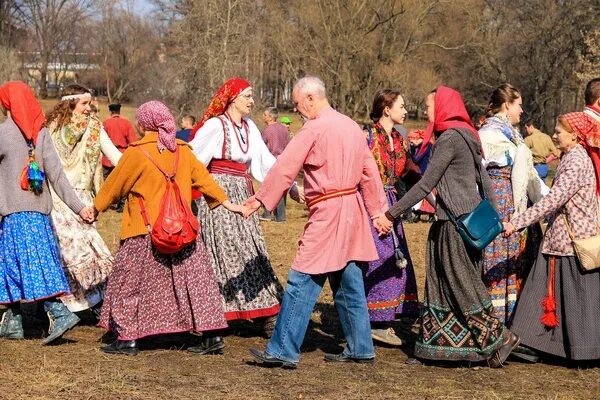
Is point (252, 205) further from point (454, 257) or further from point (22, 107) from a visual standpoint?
point (22, 107)

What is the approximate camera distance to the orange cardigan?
236 inches

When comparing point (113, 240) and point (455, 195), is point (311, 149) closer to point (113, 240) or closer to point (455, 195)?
point (455, 195)

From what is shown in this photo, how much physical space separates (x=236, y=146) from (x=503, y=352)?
7.75 feet

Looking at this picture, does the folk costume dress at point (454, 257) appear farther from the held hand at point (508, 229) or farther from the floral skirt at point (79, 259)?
the floral skirt at point (79, 259)

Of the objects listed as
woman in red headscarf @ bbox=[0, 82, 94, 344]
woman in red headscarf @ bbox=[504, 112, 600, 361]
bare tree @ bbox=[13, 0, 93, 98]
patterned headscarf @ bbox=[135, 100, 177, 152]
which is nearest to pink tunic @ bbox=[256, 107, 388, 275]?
patterned headscarf @ bbox=[135, 100, 177, 152]

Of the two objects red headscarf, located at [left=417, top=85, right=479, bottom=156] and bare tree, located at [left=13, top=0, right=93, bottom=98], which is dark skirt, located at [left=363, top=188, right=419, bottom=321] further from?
bare tree, located at [left=13, top=0, right=93, bottom=98]

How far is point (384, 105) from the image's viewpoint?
7.07 m

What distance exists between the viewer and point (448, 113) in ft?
19.7

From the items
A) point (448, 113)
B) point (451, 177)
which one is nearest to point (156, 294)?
point (451, 177)

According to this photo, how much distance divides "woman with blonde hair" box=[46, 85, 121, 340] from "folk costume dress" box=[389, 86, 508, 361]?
2.53 metres

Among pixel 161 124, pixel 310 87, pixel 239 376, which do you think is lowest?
pixel 239 376

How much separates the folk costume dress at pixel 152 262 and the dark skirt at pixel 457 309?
136 cm

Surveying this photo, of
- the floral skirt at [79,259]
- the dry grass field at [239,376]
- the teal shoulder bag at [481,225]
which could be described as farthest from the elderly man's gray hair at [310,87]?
the floral skirt at [79,259]

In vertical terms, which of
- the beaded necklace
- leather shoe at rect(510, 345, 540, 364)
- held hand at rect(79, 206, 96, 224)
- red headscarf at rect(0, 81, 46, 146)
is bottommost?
leather shoe at rect(510, 345, 540, 364)
